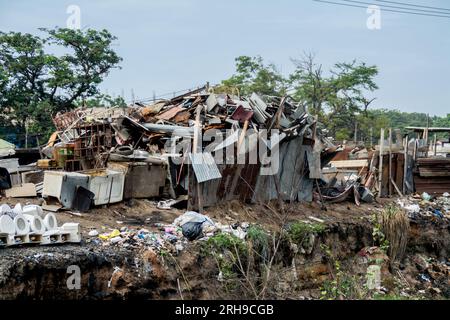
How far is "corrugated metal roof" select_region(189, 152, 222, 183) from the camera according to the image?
9562mm

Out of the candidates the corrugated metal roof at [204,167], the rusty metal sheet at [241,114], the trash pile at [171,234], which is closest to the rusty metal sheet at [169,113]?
the rusty metal sheet at [241,114]

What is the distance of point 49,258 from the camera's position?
643 cm

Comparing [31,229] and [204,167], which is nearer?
[31,229]

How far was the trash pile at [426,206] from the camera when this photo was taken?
44.9 ft

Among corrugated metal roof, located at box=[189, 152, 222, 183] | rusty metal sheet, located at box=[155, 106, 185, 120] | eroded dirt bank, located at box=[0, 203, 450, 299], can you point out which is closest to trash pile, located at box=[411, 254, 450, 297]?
eroded dirt bank, located at box=[0, 203, 450, 299]

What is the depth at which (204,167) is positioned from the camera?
32.0ft

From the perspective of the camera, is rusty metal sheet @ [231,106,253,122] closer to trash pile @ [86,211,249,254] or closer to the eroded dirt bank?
the eroded dirt bank

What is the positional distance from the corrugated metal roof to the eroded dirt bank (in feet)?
2.26

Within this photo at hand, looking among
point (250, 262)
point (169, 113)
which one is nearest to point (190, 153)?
point (169, 113)

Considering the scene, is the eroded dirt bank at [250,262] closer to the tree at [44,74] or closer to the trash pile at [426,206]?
the trash pile at [426,206]

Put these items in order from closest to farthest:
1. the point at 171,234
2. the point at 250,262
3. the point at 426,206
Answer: the point at 171,234, the point at 250,262, the point at 426,206

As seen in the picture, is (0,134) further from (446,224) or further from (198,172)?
(446,224)

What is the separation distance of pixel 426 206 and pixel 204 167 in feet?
25.2

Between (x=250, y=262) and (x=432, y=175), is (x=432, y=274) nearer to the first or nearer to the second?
(x=432, y=175)
